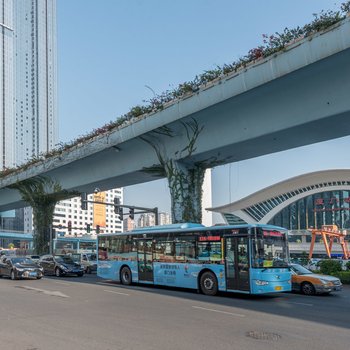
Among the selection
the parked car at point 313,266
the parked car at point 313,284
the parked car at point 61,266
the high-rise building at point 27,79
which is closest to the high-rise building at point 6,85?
the high-rise building at point 27,79

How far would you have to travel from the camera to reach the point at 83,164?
105 feet

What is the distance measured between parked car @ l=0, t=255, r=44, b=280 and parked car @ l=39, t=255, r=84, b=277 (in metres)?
3.42

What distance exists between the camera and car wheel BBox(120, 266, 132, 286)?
22800mm

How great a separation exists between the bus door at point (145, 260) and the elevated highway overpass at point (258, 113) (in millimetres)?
5048

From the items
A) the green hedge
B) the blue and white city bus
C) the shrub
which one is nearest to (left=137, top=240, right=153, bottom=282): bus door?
the blue and white city bus

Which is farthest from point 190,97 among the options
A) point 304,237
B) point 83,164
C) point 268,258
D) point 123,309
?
point 304,237

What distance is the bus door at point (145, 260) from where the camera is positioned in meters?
21.6

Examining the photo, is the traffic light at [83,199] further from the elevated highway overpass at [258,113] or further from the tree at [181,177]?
the tree at [181,177]

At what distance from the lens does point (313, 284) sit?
62.2 ft

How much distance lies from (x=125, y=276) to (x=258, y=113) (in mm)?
10607

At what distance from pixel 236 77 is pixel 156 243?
8.44m

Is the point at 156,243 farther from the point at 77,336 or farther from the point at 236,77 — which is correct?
the point at 77,336

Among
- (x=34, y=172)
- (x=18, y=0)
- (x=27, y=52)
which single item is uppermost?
(x=18, y=0)

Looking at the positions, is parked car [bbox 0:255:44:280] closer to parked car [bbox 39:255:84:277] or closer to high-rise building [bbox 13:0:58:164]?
parked car [bbox 39:255:84:277]
